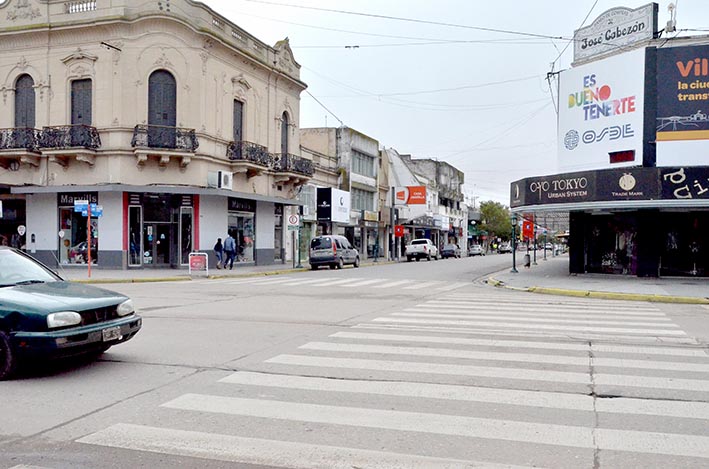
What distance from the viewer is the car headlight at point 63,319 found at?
6992 millimetres

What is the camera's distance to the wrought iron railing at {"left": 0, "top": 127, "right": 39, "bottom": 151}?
98.5ft

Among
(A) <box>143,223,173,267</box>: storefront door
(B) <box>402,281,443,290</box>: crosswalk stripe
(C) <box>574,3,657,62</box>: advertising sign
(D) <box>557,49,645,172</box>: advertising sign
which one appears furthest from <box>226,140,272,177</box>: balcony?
(C) <box>574,3,657,62</box>: advertising sign

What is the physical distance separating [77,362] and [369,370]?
3867 millimetres

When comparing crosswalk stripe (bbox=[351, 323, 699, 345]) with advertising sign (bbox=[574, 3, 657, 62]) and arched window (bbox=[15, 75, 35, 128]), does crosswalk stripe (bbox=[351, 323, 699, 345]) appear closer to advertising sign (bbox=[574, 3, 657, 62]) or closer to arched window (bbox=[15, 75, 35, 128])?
advertising sign (bbox=[574, 3, 657, 62])

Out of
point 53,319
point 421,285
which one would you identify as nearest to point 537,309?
point 421,285

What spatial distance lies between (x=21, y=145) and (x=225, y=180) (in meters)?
9.79

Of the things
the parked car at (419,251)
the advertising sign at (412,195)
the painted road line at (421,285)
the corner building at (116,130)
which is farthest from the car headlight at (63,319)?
the advertising sign at (412,195)

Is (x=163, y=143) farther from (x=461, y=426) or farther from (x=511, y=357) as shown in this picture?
(x=461, y=426)

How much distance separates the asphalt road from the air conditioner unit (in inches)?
790

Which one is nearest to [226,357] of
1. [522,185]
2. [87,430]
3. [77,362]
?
[77,362]

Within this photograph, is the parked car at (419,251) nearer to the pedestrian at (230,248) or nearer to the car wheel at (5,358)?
the pedestrian at (230,248)

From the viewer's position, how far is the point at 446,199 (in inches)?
3467

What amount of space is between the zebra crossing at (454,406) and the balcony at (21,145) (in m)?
25.6

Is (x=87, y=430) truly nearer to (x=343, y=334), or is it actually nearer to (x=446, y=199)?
(x=343, y=334)
